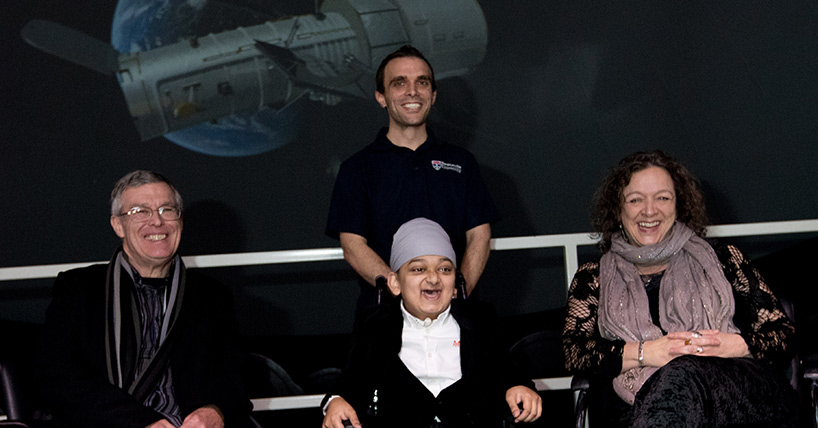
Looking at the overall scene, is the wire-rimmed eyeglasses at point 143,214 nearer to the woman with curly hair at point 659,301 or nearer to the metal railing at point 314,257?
the metal railing at point 314,257

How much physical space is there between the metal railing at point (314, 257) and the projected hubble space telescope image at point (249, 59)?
2.61m

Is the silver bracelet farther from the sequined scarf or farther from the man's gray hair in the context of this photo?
the man's gray hair

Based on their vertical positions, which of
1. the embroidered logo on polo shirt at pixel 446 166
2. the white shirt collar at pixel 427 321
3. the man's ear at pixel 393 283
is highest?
the embroidered logo on polo shirt at pixel 446 166

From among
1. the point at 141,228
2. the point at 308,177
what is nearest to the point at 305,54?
the point at 308,177

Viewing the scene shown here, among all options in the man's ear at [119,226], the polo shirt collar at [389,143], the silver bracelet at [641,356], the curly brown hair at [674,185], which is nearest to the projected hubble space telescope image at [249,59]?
the polo shirt collar at [389,143]

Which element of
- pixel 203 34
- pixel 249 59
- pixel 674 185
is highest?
pixel 203 34

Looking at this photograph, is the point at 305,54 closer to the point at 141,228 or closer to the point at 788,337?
the point at 141,228

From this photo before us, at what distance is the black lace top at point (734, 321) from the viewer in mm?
2277

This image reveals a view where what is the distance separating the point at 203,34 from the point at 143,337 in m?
3.61

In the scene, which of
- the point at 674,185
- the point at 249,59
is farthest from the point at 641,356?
the point at 249,59

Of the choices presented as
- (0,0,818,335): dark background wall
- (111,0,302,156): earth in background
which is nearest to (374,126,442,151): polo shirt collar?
(0,0,818,335): dark background wall

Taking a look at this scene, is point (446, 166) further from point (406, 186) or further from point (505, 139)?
point (505, 139)

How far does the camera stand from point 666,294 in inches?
96.5

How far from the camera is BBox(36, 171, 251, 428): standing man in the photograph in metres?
2.12
